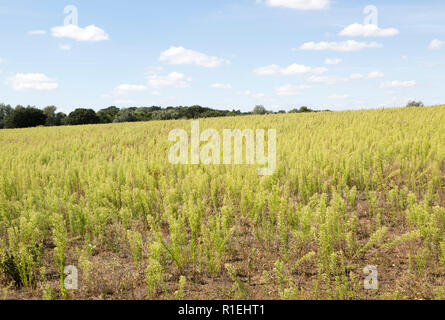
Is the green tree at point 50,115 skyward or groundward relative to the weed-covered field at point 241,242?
skyward

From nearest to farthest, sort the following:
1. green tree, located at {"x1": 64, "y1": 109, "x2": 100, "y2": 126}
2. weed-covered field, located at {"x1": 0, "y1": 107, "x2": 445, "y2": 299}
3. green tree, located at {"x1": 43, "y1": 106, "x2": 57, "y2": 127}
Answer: weed-covered field, located at {"x1": 0, "y1": 107, "x2": 445, "y2": 299}, green tree, located at {"x1": 64, "y1": 109, "x2": 100, "y2": 126}, green tree, located at {"x1": 43, "y1": 106, "x2": 57, "y2": 127}

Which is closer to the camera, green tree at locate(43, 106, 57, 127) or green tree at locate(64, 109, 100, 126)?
green tree at locate(64, 109, 100, 126)

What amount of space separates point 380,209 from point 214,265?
2459 mm

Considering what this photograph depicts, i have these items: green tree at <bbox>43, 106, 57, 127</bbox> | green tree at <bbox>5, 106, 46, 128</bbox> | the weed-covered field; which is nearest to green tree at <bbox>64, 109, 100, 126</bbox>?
green tree at <bbox>5, 106, 46, 128</bbox>

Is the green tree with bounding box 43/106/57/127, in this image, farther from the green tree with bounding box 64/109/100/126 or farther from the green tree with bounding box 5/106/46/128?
the green tree with bounding box 64/109/100/126

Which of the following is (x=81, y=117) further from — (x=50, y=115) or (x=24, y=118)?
(x=50, y=115)

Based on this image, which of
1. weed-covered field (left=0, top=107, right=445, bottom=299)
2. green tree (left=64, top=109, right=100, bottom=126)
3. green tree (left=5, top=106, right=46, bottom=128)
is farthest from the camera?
green tree (left=5, top=106, right=46, bottom=128)

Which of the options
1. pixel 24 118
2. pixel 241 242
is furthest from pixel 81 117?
pixel 241 242

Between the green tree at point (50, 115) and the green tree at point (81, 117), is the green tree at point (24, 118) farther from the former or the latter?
the green tree at point (81, 117)

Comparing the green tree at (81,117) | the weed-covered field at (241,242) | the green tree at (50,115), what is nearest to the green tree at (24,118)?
the green tree at (50,115)

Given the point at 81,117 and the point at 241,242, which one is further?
the point at 81,117

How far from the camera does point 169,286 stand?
3078mm

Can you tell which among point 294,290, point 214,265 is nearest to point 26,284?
point 214,265
